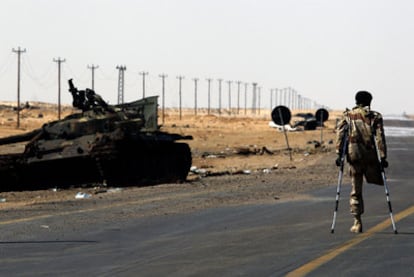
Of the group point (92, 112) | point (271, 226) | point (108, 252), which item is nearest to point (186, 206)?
point (271, 226)

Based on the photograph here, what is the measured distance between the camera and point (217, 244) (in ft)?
35.4

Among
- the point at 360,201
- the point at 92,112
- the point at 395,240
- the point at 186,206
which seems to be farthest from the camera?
the point at 92,112

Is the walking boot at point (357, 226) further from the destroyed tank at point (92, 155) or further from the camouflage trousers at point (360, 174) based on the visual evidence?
the destroyed tank at point (92, 155)

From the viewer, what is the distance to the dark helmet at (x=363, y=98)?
12.0 m

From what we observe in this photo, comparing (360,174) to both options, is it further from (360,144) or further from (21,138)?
(21,138)

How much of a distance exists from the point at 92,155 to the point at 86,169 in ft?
2.84

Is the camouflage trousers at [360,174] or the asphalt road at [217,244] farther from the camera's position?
the camouflage trousers at [360,174]

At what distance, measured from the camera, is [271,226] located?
12.7m

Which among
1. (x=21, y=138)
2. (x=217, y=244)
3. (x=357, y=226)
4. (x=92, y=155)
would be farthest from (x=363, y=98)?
(x=21, y=138)

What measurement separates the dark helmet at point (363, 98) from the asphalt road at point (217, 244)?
1776mm

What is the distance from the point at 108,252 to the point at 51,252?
0.68 metres

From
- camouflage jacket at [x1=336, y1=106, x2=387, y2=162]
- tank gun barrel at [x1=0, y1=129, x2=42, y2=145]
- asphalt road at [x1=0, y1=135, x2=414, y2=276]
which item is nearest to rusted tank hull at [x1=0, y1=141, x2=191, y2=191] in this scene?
tank gun barrel at [x1=0, y1=129, x2=42, y2=145]

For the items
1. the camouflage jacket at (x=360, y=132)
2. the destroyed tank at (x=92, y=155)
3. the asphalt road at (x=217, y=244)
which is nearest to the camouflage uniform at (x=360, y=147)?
the camouflage jacket at (x=360, y=132)

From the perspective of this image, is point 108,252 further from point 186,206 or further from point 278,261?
point 186,206
